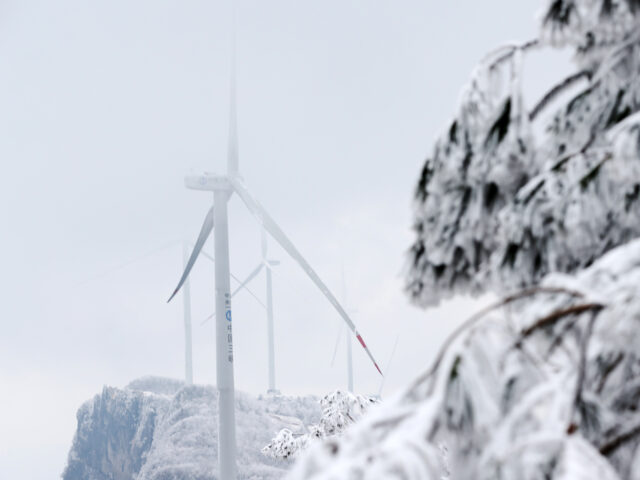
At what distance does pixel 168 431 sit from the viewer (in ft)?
173

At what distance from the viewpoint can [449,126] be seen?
4379 mm

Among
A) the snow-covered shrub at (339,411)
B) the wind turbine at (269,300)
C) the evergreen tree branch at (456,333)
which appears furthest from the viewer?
the wind turbine at (269,300)

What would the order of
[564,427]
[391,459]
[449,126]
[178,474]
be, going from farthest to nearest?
[178,474], [449,126], [564,427], [391,459]

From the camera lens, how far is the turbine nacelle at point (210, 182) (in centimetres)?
2141

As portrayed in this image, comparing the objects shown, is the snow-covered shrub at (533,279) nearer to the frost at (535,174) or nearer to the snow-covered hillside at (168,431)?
the frost at (535,174)

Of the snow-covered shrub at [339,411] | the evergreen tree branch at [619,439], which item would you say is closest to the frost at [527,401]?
the evergreen tree branch at [619,439]

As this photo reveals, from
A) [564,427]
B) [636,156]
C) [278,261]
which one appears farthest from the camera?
[278,261]

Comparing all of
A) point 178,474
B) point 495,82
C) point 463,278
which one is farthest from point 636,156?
point 178,474

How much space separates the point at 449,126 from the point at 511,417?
96.4 inches

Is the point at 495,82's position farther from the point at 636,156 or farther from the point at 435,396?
the point at 435,396

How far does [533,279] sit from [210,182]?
1801cm

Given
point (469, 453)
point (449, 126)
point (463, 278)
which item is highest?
point (449, 126)

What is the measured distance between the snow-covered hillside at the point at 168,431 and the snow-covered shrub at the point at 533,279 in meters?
43.9

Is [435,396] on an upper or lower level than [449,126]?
lower
